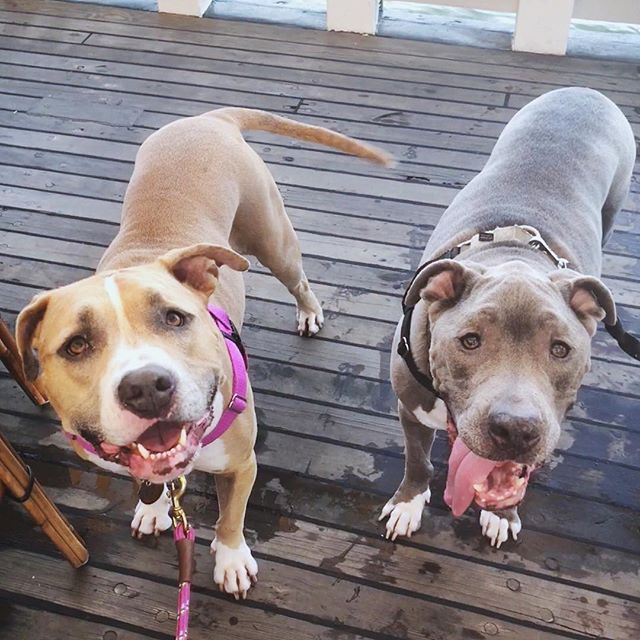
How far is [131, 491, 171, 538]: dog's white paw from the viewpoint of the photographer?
284 cm

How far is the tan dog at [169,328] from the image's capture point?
1869 millimetres

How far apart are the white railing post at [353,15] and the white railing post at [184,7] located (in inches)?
41.3

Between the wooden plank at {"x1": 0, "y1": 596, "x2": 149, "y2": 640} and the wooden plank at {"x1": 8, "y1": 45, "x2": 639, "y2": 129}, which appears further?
the wooden plank at {"x1": 8, "y1": 45, "x2": 639, "y2": 129}

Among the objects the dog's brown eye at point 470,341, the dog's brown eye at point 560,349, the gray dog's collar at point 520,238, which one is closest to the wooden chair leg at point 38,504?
the dog's brown eye at point 470,341

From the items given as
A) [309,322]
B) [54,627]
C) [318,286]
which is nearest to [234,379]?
[54,627]

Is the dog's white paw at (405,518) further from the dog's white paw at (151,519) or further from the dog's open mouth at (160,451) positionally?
the dog's open mouth at (160,451)

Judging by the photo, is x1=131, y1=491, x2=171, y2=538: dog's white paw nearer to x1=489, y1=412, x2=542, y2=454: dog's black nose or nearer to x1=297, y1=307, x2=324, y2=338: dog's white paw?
x1=297, y1=307, x2=324, y2=338: dog's white paw

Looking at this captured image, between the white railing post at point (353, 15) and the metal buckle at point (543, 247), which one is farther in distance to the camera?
the white railing post at point (353, 15)

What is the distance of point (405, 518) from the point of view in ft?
9.25

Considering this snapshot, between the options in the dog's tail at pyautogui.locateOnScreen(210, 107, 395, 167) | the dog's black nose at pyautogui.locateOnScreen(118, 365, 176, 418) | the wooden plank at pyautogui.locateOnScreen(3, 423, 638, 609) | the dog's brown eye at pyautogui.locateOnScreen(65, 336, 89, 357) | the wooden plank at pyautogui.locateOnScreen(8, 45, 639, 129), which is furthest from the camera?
the wooden plank at pyautogui.locateOnScreen(8, 45, 639, 129)

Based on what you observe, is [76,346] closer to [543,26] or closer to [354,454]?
[354,454]

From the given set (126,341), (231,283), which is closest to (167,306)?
(126,341)

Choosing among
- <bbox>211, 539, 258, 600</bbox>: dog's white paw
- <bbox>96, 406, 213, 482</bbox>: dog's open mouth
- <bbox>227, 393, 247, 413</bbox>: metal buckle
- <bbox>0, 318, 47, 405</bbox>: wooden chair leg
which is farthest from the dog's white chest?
<bbox>0, 318, 47, 405</bbox>: wooden chair leg

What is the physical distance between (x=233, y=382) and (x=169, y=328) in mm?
→ 350
